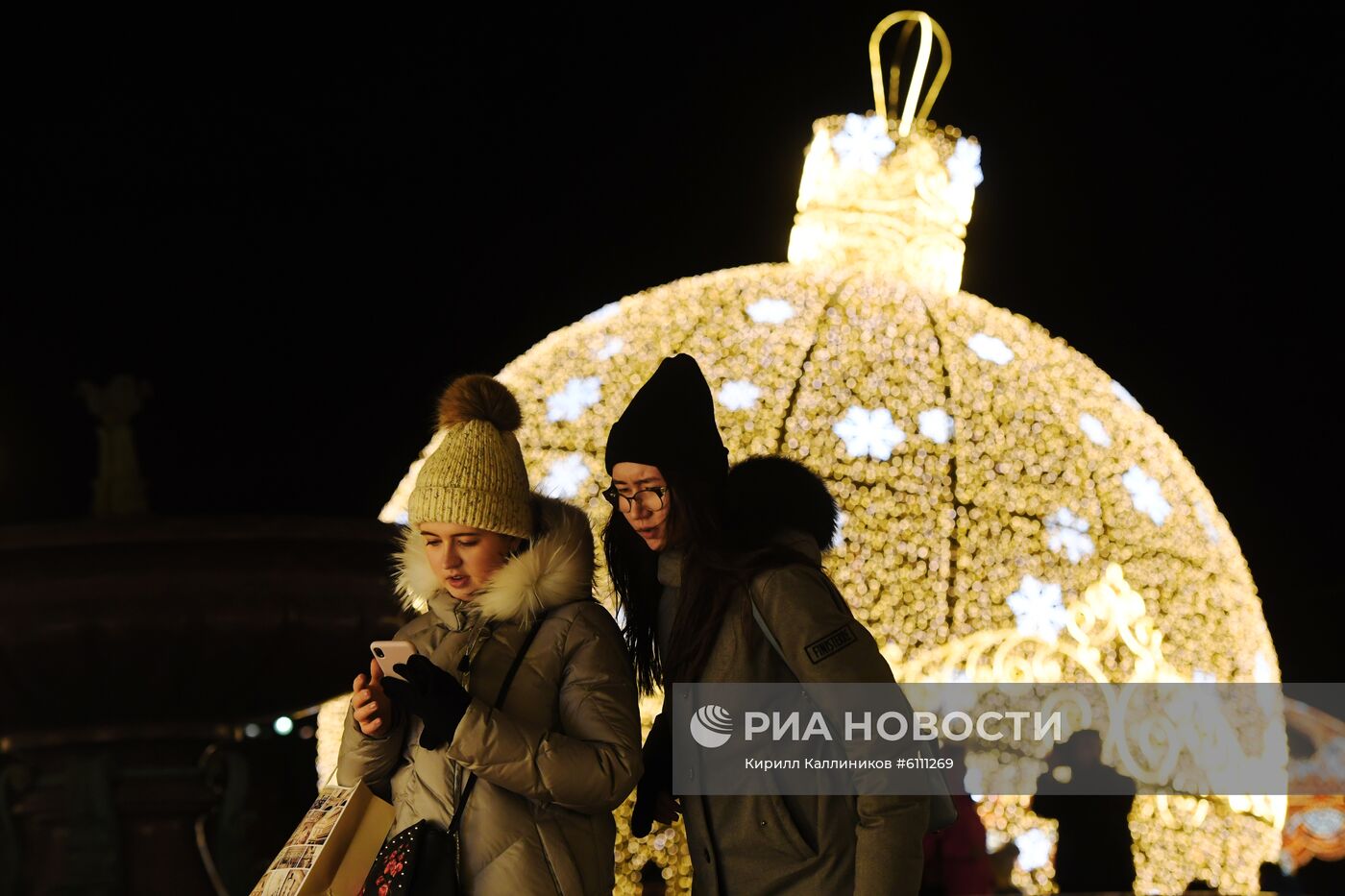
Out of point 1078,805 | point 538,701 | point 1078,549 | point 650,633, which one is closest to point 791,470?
point 650,633

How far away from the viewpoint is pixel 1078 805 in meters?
3.82

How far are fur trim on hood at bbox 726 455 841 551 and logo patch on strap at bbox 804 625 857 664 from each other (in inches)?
8.9

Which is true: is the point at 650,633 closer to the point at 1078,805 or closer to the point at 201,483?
the point at 1078,805

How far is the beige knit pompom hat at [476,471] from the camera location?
259cm

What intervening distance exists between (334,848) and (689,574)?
0.62 meters

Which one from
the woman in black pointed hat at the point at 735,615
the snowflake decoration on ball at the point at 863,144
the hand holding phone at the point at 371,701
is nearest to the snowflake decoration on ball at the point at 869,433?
the snowflake decoration on ball at the point at 863,144

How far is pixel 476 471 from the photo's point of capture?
2.61 metres

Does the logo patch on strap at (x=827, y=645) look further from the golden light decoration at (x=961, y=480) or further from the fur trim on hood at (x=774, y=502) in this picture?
the golden light decoration at (x=961, y=480)

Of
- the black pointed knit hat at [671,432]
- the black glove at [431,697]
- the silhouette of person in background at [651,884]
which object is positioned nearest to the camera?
the black glove at [431,697]

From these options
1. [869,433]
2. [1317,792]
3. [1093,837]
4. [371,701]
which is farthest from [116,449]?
[1317,792]

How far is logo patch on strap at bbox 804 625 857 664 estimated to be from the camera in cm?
242

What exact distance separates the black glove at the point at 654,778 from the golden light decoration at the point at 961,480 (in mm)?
1999

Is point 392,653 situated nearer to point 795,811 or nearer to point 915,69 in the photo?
point 795,811

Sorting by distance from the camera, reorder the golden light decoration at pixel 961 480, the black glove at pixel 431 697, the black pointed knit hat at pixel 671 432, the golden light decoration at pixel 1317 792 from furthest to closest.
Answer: the golden light decoration at pixel 1317 792 → the golden light decoration at pixel 961 480 → the black pointed knit hat at pixel 671 432 → the black glove at pixel 431 697
